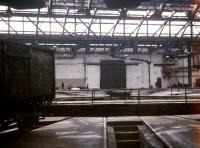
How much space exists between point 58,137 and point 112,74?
24913 mm

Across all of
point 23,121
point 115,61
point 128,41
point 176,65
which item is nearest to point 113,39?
point 128,41

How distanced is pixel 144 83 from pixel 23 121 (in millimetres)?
26104

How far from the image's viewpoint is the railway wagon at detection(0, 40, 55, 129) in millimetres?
8375

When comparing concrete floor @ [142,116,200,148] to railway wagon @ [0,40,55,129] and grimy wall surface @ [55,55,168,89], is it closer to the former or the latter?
railway wagon @ [0,40,55,129]

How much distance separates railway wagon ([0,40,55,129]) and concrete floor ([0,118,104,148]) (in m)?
0.43

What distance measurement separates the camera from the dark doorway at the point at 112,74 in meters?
34.2

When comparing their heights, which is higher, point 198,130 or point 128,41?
point 128,41

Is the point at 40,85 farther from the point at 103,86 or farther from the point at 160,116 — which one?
the point at 103,86

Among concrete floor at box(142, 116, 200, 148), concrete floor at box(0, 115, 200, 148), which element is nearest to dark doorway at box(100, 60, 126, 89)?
concrete floor at box(142, 116, 200, 148)

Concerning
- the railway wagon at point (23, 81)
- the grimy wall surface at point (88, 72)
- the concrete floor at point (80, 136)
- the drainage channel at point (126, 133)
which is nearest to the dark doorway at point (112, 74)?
the grimy wall surface at point (88, 72)

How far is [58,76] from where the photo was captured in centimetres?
3419

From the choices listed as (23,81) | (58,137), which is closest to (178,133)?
(58,137)

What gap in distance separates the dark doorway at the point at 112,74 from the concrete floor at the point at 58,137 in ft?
73.2

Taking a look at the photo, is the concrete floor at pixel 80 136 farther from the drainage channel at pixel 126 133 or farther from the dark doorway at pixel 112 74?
the dark doorway at pixel 112 74
